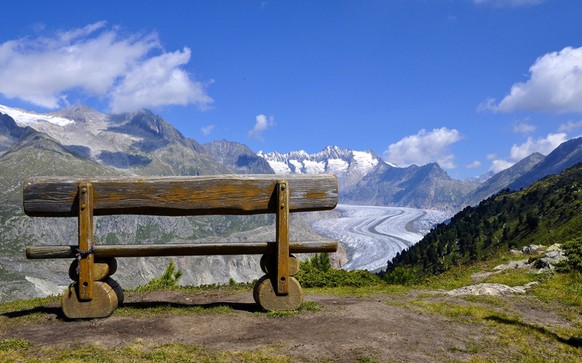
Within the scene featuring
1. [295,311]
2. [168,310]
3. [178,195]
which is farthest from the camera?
[168,310]

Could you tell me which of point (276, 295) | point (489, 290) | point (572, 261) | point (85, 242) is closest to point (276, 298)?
point (276, 295)

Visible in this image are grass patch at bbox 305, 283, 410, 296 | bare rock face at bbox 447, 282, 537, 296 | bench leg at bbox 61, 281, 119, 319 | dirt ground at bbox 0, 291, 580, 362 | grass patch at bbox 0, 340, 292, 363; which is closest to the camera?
grass patch at bbox 0, 340, 292, 363

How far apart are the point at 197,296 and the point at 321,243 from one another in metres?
6.14

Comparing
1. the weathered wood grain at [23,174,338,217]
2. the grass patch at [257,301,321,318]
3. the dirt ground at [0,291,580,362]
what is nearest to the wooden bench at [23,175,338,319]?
the weathered wood grain at [23,174,338,217]

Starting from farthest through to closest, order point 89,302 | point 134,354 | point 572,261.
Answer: point 572,261, point 89,302, point 134,354

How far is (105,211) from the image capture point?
13625 mm

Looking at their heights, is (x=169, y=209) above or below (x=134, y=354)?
above

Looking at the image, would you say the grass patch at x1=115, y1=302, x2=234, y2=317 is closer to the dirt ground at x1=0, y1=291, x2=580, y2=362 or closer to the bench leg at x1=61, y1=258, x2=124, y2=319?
the dirt ground at x1=0, y1=291, x2=580, y2=362

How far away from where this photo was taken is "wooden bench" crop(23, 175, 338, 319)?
13.1 m

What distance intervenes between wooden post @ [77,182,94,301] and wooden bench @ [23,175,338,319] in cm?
3

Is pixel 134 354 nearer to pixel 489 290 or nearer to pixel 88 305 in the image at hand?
pixel 88 305

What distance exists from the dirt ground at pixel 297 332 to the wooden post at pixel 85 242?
0.96m

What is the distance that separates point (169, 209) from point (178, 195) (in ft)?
1.64

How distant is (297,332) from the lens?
37.8ft
